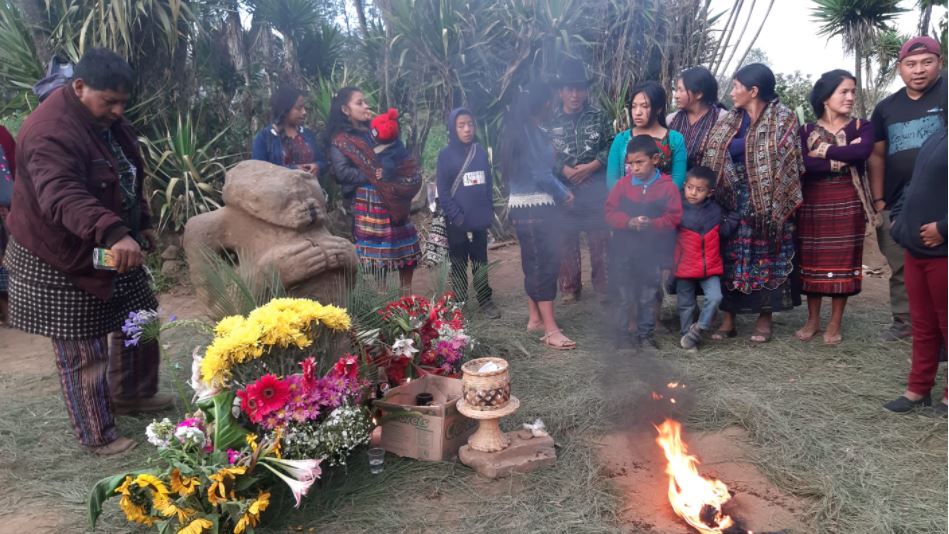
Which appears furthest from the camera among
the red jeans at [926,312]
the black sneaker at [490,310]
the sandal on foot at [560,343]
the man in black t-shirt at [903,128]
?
the black sneaker at [490,310]

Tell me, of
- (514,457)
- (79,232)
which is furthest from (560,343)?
(79,232)

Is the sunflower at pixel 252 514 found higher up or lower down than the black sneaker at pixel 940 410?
Answer: higher up

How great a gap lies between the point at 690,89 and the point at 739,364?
5.80 ft

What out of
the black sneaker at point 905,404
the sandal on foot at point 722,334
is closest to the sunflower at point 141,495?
the black sneaker at point 905,404

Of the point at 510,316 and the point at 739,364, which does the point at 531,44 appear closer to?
the point at 510,316

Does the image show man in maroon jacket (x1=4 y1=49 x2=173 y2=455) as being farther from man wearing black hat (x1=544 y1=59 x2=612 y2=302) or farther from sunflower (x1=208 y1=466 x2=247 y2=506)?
man wearing black hat (x1=544 y1=59 x2=612 y2=302)

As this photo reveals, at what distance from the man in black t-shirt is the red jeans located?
42.2 inches

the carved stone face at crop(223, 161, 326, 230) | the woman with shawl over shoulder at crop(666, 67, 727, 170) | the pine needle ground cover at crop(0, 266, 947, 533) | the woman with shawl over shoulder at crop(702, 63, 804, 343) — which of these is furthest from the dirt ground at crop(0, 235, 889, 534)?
the woman with shawl over shoulder at crop(666, 67, 727, 170)

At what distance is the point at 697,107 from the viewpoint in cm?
436

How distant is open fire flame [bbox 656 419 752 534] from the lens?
2.27 metres

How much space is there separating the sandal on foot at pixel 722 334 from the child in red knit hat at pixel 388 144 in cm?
250

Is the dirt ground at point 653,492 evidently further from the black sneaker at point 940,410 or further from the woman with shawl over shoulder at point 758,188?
the woman with shawl over shoulder at point 758,188

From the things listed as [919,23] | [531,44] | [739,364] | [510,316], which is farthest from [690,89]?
[919,23]

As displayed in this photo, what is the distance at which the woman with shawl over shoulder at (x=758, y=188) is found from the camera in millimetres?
3984
